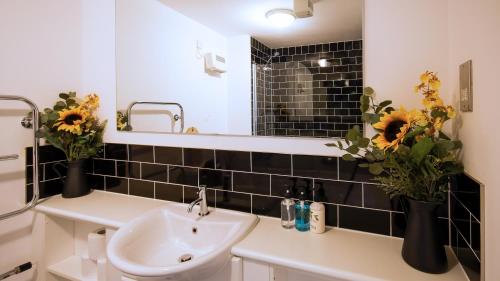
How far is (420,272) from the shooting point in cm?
79

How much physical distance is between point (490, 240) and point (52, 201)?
5.75 ft

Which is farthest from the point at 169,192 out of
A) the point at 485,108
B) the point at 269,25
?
the point at 485,108

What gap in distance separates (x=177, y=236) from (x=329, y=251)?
65 centimetres

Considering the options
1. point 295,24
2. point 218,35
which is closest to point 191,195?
point 218,35

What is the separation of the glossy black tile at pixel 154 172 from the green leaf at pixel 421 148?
1108 millimetres

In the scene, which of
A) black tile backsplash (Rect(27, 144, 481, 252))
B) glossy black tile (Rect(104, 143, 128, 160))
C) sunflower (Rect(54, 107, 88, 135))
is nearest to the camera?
black tile backsplash (Rect(27, 144, 481, 252))

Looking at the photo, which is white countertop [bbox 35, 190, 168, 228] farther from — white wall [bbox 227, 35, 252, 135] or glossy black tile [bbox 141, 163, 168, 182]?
white wall [bbox 227, 35, 252, 135]

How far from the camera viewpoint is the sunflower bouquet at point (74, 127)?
54.9 inches

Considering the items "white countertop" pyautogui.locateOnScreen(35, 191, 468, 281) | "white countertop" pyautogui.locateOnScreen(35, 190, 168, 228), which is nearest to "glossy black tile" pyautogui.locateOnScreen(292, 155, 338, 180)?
"white countertop" pyautogui.locateOnScreen(35, 191, 468, 281)

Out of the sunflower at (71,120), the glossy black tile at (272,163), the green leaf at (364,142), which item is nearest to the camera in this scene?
the green leaf at (364,142)

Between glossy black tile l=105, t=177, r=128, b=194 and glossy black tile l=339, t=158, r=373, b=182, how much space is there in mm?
1143

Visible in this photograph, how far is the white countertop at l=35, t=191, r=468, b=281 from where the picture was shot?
78cm

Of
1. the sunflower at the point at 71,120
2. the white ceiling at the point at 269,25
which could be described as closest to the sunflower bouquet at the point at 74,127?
the sunflower at the point at 71,120

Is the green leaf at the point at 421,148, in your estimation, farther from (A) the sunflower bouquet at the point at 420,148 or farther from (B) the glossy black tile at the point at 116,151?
(B) the glossy black tile at the point at 116,151
